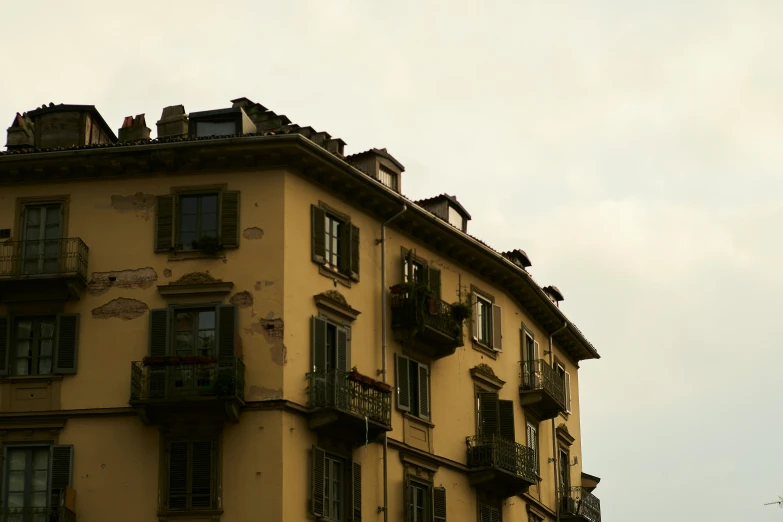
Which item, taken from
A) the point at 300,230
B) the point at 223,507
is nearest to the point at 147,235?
the point at 300,230

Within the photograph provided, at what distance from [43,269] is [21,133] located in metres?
5.00

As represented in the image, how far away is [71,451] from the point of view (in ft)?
136

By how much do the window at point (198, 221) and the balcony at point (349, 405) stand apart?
4.63m

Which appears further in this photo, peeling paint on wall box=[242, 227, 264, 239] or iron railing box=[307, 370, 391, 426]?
peeling paint on wall box=[242, 227, 264, 239]

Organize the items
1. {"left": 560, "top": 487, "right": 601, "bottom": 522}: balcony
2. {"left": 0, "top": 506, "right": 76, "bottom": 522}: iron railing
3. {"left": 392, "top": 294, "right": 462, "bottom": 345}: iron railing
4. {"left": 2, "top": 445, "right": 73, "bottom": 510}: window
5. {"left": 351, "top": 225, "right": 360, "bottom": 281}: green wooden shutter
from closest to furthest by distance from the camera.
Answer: {"left": 0, "top": 506, "right": 76, "bottom": 522}: iron railing → {"left": 2, "top": 445, "right": 73, "bottom": 510}: window → {"left": 351, "top": 225, "right": 360, "bottom": 281}: green wooden shutter → {"left": 392, "top": 294, "right": 462, "bottom": 345}: iron railing → {"left": 560, "top": 487, "right": 601, "bottom": 522}: balcony

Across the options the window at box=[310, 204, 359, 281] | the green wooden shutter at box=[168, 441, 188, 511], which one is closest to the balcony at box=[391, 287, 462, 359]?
the window at box=[310, 204, 359, 281]

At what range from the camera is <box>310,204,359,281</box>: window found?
44031 millimetres

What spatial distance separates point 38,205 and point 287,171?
716 cm

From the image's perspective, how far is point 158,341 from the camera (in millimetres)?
41875

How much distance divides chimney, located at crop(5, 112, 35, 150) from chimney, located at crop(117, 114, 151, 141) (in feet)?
8.99

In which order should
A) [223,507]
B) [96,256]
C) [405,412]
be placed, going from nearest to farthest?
[223,507] → [96,256] → [405,412]

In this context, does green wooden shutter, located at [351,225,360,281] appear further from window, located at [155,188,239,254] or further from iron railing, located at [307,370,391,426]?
window, located at [155,188,239,254]

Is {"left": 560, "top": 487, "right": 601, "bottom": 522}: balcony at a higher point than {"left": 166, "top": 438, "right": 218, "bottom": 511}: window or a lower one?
higher

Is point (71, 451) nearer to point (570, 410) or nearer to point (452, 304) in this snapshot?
point (452, 304)
